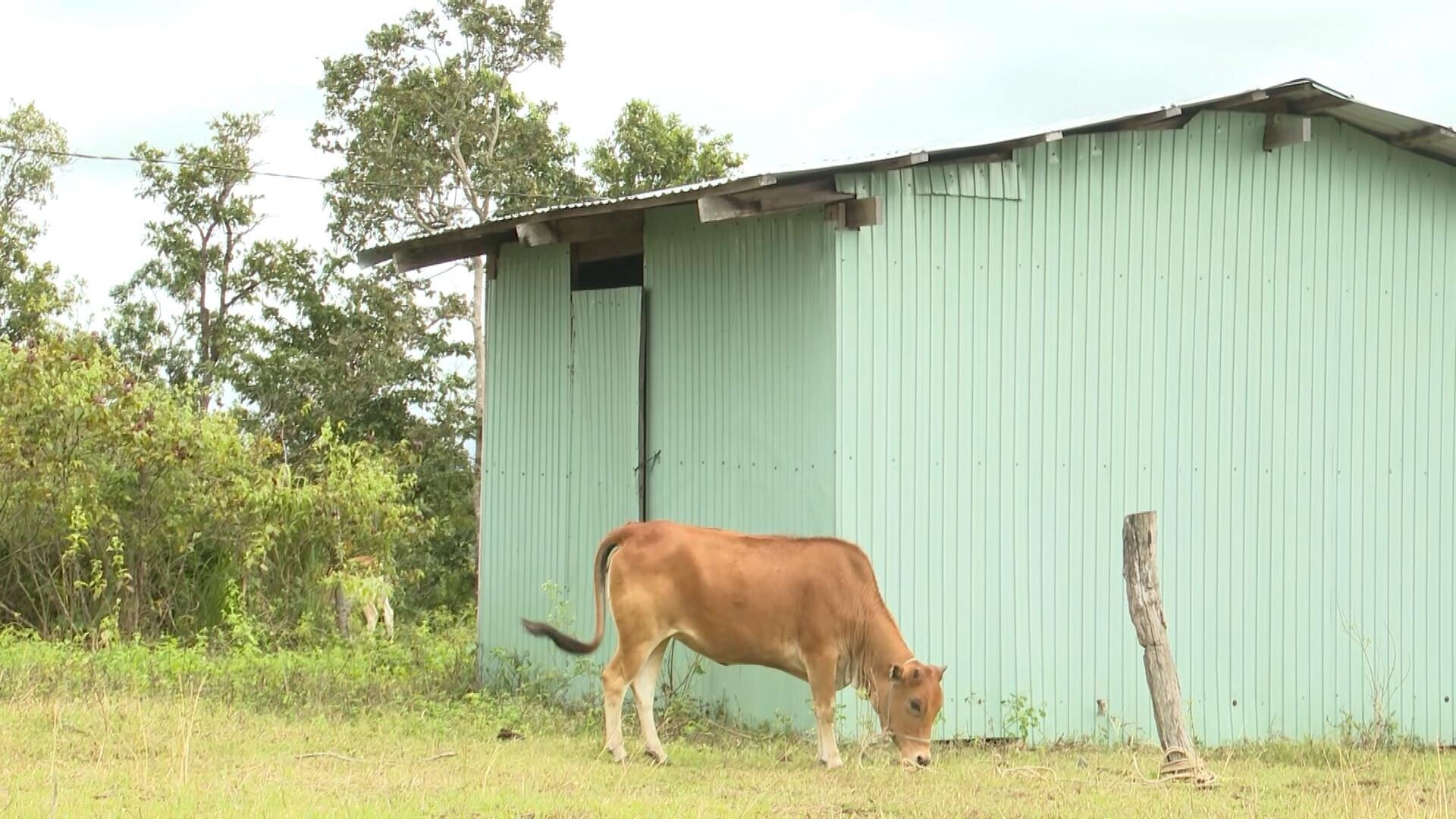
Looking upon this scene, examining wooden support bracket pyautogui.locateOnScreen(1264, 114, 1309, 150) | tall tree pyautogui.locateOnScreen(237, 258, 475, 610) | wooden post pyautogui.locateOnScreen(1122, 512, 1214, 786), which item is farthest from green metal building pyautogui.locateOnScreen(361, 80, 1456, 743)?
tall tree pyautogui.locateOnScreen(237, 258, 475, 610)

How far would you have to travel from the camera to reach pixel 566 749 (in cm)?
970

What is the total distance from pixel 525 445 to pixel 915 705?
4352mm

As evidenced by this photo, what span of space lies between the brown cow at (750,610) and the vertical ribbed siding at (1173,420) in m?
0.64

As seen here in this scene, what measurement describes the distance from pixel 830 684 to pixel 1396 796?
283cm

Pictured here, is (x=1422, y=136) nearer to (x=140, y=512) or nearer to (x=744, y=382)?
(x=744, y=382)

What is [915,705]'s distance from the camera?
917cm

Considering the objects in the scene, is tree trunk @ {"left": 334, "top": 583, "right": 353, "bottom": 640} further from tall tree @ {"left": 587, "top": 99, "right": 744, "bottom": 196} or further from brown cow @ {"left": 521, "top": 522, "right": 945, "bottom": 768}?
tall tree @ {"left": 587, "top": 99, "right": 744, "bottom": 196}

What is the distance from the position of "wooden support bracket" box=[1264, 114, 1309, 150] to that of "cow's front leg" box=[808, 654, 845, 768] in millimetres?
4732

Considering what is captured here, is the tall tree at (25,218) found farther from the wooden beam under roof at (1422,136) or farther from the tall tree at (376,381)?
the wooden beam under roof at (1422,136)

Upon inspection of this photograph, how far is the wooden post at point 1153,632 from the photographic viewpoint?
877 centimetres

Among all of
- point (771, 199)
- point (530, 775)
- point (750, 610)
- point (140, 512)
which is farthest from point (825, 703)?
point (140, 512)

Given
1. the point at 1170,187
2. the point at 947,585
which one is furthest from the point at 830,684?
the point at 1170,187

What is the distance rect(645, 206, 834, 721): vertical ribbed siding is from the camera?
10203mm

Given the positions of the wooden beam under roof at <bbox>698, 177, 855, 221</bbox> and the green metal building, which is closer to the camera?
the wooden beam under roof at <bbox>698, 177, 855, 221</bbox>
